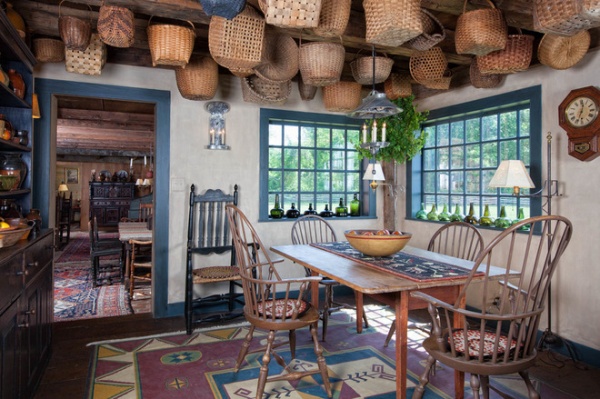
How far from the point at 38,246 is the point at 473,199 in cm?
359

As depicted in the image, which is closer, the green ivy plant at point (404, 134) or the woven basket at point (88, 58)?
the woven basket at point (88, 58)

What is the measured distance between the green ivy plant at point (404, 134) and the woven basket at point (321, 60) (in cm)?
126

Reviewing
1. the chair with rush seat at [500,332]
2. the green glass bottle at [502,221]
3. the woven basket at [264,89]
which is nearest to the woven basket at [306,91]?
the woven basket at [264,89]

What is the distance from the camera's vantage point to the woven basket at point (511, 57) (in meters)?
2.92

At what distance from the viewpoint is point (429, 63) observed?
3.47 m

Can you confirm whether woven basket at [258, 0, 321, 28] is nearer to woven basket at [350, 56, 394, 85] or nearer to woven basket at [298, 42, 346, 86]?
woven basket at [298, 42, 346, 86]

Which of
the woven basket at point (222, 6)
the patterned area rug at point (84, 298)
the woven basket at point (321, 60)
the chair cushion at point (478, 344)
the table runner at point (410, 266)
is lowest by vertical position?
the patterned area rug at point (84, 298)

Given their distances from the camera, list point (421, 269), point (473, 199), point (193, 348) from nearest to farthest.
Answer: point (421, 269)
point (193, 348)
point (473, 199)

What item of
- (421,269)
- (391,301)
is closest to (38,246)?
(391,301)

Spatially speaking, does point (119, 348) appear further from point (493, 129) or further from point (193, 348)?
point (493, 129)

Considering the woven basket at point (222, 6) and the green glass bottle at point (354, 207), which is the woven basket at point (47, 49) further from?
the green glass bottle at point (354, 207)

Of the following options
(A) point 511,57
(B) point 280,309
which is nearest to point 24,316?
(B) point 280,309

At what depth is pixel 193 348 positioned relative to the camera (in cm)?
320

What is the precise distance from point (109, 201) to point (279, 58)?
9.67 metres
